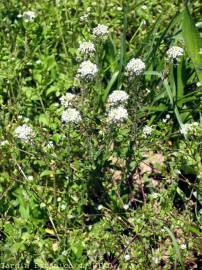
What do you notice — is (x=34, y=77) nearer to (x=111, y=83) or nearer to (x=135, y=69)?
(x=111, y=83)

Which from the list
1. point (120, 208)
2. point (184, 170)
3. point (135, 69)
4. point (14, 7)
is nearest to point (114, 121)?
point (135, 69)

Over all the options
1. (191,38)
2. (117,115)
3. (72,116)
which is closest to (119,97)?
(117,115)

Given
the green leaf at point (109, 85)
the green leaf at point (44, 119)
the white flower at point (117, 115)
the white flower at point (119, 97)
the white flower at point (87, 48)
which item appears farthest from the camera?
the green leaf at point (109, 85)

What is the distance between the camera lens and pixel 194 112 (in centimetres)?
360

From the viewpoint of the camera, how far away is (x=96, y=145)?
124 inches

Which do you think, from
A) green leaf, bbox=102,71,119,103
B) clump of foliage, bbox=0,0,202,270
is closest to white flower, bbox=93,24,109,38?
clump of foliage, bbox=0,0,202,270

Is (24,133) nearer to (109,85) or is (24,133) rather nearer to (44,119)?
(44,119)

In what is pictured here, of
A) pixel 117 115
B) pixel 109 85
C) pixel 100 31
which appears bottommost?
pixel 117 115

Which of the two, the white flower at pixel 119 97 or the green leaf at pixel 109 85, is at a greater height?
the green leaf at pixel 109 85

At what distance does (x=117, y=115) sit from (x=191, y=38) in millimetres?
1091

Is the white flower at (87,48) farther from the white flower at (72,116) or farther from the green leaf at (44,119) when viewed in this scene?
the green leaf at (44,119)

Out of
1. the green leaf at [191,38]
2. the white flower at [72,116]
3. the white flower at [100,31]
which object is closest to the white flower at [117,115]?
the white flower at [72,116]

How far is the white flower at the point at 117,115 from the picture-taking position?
2.74m

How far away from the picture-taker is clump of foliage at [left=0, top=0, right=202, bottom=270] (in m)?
2.88
